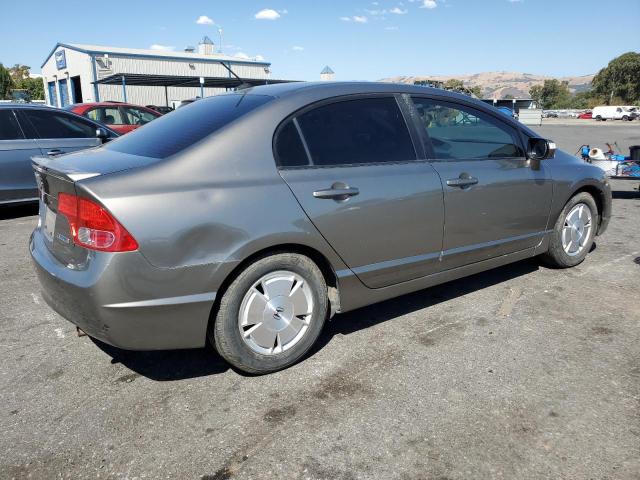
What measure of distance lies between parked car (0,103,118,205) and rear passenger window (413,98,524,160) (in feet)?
14.4

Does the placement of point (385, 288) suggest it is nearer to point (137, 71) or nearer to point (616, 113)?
point (137, 71)

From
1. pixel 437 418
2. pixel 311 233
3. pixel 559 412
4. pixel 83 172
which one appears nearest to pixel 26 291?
pixel 83 172

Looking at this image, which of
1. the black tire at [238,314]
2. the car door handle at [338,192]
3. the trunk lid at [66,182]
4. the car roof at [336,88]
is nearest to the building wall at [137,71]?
the car roof at [336,88]

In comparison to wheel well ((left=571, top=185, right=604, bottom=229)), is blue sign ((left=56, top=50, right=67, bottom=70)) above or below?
above

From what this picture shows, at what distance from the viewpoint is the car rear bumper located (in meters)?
2.35

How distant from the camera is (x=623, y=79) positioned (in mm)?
75562

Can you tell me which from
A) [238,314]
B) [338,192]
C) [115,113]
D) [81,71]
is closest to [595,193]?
[338,192]

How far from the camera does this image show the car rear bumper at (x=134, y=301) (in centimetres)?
235

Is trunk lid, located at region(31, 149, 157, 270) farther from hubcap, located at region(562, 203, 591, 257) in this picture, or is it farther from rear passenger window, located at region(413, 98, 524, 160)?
hubcap, located at region(562, 203, 591, 257)

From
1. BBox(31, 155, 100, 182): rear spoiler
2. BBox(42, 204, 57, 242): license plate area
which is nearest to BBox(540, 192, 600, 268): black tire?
BBox(31, 155, 100, 182): rear spoiler

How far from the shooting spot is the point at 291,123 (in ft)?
9.33

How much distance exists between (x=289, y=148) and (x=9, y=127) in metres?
5.47

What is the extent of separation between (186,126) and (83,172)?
0.71 meters

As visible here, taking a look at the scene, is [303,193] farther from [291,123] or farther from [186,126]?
[186,126]
